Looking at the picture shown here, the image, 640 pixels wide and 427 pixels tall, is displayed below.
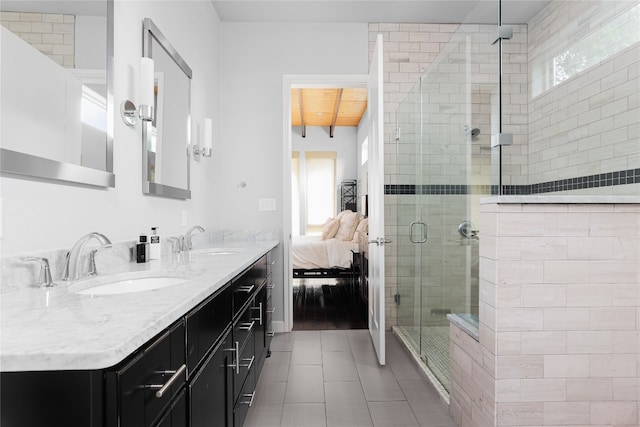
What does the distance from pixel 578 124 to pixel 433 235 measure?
1.15 meters

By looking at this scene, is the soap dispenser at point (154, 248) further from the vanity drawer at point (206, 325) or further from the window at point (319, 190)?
the window at point (319, 190)

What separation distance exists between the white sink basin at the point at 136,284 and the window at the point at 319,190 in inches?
266

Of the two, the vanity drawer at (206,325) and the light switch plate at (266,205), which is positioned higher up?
the light switch plate at (266,205)

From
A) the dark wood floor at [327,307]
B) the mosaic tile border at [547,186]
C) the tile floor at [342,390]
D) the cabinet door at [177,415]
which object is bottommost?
the tile floor at [342,390]

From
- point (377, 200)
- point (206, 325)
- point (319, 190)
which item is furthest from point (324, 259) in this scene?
point (206, 325)

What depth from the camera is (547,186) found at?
2473mm

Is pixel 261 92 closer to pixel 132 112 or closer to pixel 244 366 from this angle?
pixel 132 112

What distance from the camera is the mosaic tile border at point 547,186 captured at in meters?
1.88

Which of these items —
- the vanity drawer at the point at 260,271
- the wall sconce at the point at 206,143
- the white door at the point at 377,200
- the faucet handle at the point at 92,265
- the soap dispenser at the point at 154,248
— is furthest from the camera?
the wall sconce at the point at 206,143

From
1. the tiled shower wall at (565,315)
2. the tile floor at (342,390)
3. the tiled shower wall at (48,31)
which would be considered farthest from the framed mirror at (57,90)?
the tiled shower wall at (565,315)

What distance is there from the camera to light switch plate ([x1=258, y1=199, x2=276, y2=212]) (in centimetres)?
348

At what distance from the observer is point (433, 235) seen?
283 cm

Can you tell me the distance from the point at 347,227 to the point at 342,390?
315cm

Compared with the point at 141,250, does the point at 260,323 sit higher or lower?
lower
